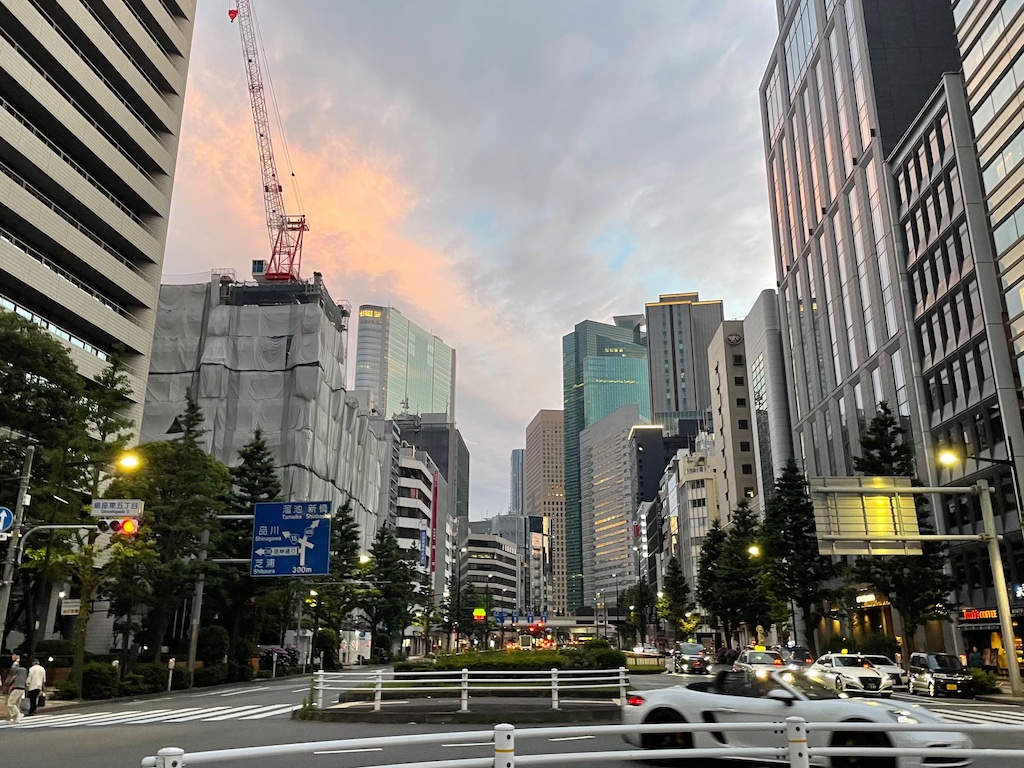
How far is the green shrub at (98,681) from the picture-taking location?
3119 cm

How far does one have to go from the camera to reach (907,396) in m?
52.8

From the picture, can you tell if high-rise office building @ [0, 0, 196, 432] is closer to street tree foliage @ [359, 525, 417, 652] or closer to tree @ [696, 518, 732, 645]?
street tree foliage @ [359, 525, 417, 652]

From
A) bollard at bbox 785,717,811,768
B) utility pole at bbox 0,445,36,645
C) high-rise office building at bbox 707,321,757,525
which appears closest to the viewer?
bollard at bbox 785,717,811,768

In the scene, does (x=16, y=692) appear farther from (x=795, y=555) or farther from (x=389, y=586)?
(x=389, y=586)

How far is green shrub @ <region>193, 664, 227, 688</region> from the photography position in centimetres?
4091

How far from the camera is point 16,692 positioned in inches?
890

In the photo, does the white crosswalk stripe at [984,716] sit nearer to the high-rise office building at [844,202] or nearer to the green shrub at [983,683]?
the green shrub at [983,683]

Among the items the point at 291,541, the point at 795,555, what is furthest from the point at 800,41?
the point at 291,541

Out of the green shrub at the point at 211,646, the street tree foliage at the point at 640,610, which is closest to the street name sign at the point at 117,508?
the green shrub at the point at 211,646

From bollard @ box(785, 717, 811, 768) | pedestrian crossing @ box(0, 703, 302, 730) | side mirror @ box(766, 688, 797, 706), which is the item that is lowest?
pedestrian crossing @ box(0, 703, 302, 730)

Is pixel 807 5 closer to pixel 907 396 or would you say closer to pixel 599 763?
pixel 907 396

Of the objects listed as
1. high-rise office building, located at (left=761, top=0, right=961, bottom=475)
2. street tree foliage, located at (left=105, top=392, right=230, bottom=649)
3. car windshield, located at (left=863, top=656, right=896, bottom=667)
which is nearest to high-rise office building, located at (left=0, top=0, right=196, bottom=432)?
street tree foliage, located at (left=105, top=392, right=230, bottom=649)

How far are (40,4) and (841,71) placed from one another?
58.6 m

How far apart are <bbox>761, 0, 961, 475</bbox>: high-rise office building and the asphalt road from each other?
3743 centimetres
